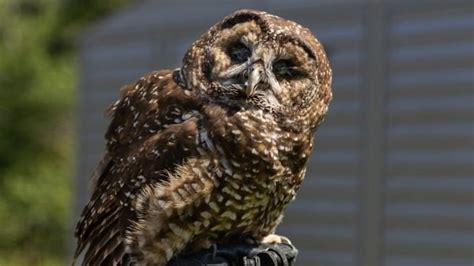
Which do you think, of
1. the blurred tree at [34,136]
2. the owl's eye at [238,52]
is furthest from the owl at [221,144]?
the blurred tree at [34,136]

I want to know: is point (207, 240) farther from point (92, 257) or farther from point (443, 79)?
point (443, 79)

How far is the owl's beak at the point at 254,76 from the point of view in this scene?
2207 millimetres

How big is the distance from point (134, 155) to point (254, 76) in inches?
15.5

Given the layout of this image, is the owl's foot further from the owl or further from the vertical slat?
the vertical slat

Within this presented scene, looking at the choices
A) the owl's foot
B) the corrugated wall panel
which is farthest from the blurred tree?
the owl's foot

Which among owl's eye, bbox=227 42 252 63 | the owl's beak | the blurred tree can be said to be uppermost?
owl's eye, bbox=227 42 252 63

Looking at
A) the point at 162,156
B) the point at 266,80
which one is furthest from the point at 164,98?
the point at 266,80

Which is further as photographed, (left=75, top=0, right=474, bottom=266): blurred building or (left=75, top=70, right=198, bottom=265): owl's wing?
(left=75, top=0, right=474, bottom=266): blurred building

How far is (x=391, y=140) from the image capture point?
6605 mm

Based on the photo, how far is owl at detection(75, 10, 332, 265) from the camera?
229 centimetres

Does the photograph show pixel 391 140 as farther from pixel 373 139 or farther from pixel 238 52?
pixel 238 52

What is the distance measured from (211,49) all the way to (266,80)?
0.53 feet

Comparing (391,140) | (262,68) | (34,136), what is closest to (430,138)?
(391,140)

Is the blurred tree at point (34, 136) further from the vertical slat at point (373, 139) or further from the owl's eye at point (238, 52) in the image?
the owl's eye at point (238, 52)
